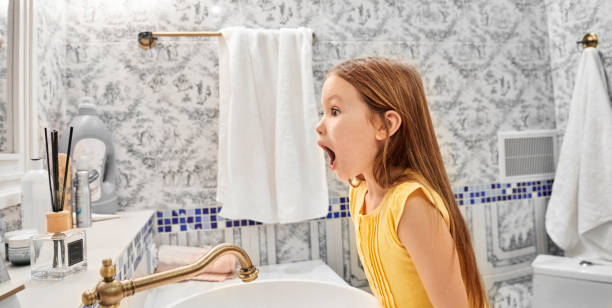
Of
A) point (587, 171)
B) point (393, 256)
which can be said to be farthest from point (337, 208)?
point (587, 171)

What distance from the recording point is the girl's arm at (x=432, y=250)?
2.07 feet

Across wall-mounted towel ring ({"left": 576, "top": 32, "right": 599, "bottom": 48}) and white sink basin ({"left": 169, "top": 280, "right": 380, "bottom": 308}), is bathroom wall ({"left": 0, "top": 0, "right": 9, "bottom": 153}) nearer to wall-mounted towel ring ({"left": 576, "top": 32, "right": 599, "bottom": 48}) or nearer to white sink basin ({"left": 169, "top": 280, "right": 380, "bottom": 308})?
white sink basin ({"left": 169, "top": 280, "right": 380, "bottom": 308})

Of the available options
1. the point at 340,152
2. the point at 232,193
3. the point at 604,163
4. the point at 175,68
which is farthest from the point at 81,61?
the point at 604,163

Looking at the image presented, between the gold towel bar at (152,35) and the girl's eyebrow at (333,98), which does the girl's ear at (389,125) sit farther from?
the gold towel bar at (152,35)

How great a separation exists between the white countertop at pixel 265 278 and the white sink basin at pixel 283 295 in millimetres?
189

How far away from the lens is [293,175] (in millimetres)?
1394

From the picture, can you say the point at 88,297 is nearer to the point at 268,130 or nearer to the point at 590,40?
the point at 268,130

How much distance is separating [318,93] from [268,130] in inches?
11.4

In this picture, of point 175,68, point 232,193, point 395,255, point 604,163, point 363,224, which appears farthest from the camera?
point 604,163

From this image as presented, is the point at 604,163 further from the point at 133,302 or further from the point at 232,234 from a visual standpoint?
the point at 133,302

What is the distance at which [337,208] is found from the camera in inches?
63.6

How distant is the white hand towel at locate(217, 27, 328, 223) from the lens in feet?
4.55

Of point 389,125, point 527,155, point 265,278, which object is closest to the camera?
point 389,125

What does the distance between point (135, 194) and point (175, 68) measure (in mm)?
502
